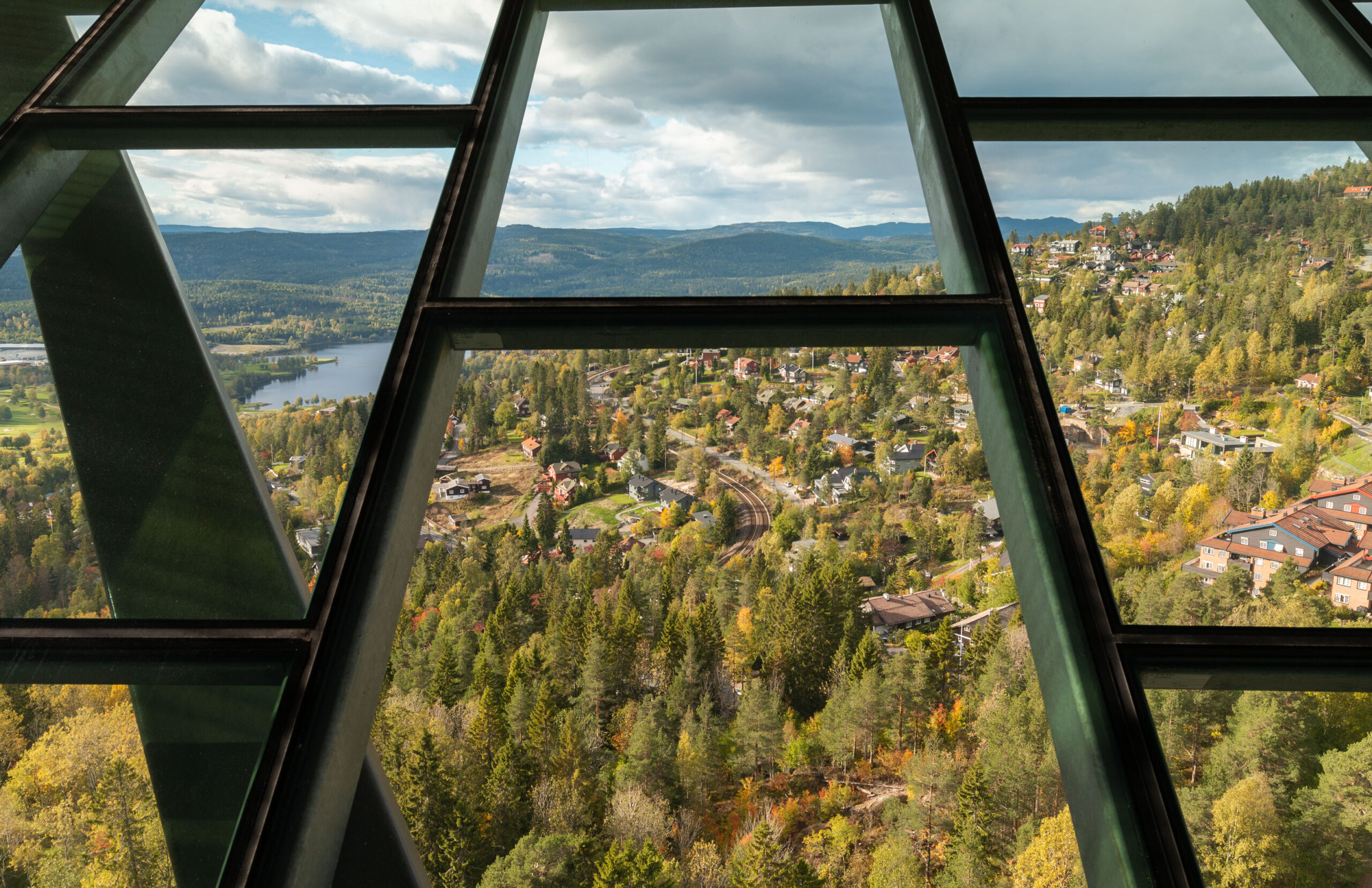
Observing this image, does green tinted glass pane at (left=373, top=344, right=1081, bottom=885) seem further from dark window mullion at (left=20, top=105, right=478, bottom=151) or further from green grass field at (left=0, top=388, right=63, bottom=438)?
green grass field at (left=0, top=388, right=63, bottom=438)

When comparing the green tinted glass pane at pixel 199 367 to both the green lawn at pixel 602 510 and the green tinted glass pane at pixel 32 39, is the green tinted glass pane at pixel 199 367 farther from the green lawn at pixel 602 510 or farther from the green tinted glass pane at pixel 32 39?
the green lawn at pixel 602 510

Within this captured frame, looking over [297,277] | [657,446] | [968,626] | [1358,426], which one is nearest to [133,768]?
[297,277]

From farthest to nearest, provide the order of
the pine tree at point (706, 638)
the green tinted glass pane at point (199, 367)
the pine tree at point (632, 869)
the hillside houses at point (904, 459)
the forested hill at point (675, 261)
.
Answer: the pine tree at point (632, 869), the pine tree at point (706, 638), the hillside houses at point (904, 459), the forested hill at point (675, 261), the green tinted glass pane at point (199, 367)

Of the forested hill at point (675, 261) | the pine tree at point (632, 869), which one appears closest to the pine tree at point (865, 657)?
the pine tree at point (632, 869)

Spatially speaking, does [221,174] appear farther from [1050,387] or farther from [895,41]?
[1050,387]

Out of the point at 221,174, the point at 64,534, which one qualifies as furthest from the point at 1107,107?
the point at 64,534

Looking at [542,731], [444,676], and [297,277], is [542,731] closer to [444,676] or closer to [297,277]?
[444,676]

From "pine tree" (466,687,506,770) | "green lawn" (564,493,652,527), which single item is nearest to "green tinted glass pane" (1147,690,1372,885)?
"green lawn" (564,493,652,527)
